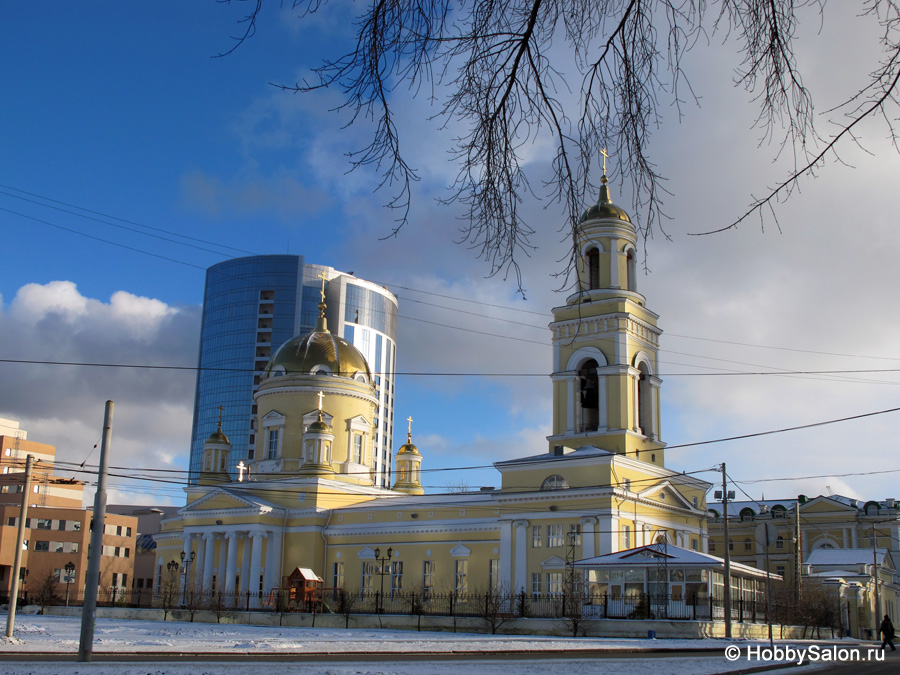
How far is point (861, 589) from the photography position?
5019 centimetres

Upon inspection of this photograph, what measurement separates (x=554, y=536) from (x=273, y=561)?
1755 centimetres

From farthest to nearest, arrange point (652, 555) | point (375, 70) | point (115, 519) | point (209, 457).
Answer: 1. point (115, 519)
2. point (209, 457)
3. point (652, 555)
4. point (375, 70)

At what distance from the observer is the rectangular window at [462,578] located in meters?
44.5

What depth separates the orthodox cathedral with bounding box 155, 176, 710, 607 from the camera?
40.2 meters

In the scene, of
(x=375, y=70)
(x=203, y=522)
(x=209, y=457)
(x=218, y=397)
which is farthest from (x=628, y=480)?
(x=218, y=397)

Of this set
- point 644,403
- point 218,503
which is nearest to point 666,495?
point 644,403

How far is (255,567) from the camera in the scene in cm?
4903

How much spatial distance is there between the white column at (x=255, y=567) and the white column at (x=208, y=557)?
253 cm

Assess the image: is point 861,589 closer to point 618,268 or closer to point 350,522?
point 618,268

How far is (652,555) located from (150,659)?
20580 millimetres

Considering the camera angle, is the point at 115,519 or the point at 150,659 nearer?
the point at 150,659

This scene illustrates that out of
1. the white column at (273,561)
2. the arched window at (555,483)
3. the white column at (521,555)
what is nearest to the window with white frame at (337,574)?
the white column at (273,561)

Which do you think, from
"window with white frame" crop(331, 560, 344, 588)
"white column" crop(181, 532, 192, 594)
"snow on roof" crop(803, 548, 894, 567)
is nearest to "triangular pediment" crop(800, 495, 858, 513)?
"snow on roof" crop(803, 548, 894, 567)

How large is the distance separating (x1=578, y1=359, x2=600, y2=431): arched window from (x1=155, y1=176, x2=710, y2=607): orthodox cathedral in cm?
7
